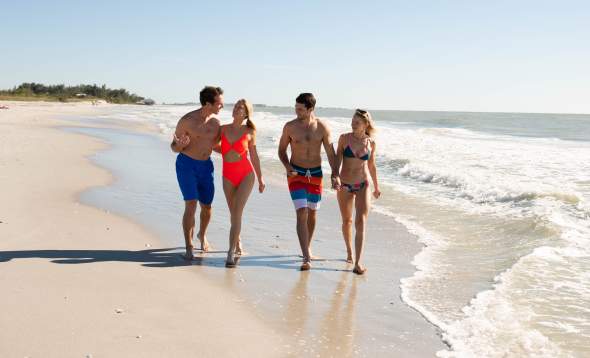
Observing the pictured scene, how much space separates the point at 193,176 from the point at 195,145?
0.32m

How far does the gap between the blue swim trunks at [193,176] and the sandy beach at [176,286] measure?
0.66 m

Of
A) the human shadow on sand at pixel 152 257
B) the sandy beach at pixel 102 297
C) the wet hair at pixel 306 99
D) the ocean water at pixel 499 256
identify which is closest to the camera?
the sandy beach at pixel 102 297

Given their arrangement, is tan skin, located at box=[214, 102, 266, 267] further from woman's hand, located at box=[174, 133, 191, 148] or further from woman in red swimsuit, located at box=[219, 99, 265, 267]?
woman's hand, located at box=[174, 133, 191, 148]

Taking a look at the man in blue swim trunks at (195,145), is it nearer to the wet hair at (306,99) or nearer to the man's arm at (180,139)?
the man's arm at (180,139)

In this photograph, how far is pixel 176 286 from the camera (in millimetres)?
5121

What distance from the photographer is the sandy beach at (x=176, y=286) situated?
3.94 meters

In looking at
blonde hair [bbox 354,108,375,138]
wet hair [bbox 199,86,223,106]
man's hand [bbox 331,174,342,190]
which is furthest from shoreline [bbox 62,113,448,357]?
wet hair [bbox 199,86,223,106]

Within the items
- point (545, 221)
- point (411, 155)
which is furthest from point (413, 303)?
point (411, 155)

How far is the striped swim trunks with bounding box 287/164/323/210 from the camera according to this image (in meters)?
6.23

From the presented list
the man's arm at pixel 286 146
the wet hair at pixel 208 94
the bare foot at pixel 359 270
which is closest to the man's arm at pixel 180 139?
the wet hair at pixel 208 94

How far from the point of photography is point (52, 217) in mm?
Answer: 7484

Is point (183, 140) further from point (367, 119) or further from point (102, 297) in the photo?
point (102, 297)

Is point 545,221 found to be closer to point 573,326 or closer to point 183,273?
point 573,326

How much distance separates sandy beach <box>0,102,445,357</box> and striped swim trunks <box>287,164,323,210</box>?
641 mm
